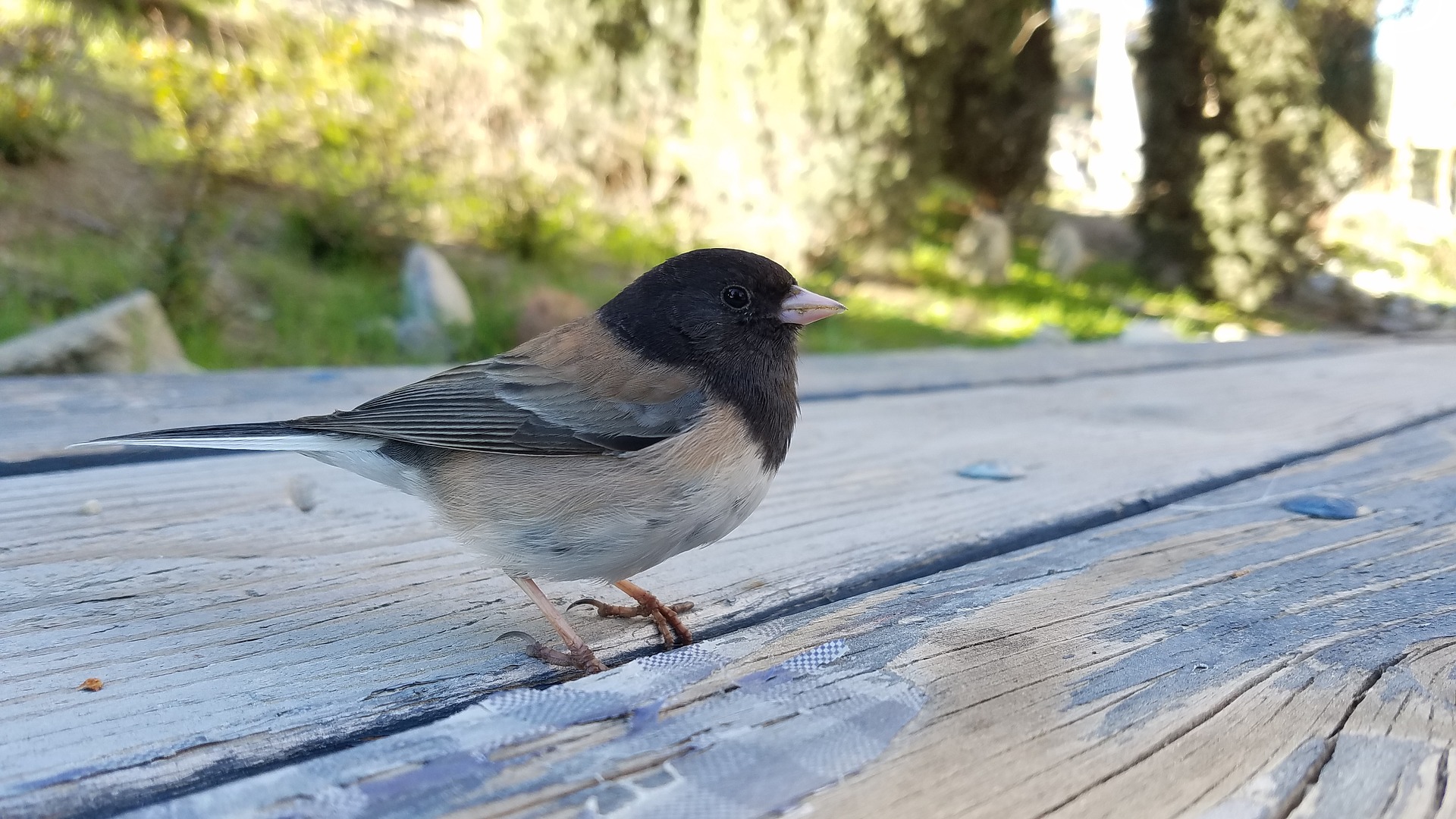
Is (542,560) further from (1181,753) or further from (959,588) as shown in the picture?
(1181,753)

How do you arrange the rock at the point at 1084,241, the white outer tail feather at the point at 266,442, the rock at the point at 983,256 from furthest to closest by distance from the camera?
the rock at the point at 1084,241 → the rock at the point at 983,256 → the white outer tail feather at the point at 266,442

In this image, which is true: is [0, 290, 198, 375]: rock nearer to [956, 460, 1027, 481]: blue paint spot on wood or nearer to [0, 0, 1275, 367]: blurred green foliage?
[0, 0, 1275, 367]: blurred green foliage

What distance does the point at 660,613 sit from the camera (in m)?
1.05

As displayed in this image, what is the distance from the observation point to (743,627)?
93 centimetres

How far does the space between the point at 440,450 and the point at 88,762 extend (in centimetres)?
65

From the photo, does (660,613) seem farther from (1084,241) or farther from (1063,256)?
(1084,241)

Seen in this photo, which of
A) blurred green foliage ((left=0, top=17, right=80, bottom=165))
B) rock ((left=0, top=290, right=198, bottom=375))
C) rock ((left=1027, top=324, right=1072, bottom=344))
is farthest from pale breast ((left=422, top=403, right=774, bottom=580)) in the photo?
rock ((left=1027, top=324, right=1072, bottom=344))

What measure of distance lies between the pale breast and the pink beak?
0.30m

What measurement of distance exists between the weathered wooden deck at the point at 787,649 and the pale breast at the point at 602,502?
0.19 feet

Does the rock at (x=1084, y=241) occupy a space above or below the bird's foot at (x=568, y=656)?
above

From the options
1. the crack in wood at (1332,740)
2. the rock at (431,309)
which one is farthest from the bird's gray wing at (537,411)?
the rock at (431,309)

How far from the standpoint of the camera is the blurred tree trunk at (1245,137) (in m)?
9.26

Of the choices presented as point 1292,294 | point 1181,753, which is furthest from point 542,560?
point 1292,294

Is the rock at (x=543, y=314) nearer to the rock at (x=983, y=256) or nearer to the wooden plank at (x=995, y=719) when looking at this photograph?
the wooden plank at (x=995, y=719)
